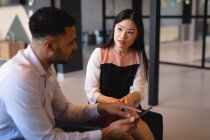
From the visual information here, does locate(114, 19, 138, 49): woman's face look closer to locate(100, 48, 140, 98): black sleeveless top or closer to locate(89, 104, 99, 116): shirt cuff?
locate(100, 48, 140, 98): black sleeveless top

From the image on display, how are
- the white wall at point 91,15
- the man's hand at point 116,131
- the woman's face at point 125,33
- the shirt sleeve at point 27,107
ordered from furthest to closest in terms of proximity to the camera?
Answer: 1. the white wall at point 91,15
2. the woman's face at point 125,33
3. the man's hand at point 116,131
4. the shirt sleeve at point 27,107

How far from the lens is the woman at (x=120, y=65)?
6.54 feet

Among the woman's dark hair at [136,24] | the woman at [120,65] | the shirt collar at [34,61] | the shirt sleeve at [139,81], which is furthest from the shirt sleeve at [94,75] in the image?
the shirt collar at [34,61]

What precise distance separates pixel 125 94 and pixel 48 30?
1.01m

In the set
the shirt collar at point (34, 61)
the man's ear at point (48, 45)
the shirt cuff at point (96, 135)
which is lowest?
the shirt cuff at point (96, 135)

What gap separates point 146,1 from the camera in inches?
248

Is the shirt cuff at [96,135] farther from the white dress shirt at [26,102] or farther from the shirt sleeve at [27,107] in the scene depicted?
the shirt sleeve at [27,107]

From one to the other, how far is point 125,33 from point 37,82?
886 mm

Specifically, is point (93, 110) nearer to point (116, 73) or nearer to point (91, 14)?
point (116, 73)

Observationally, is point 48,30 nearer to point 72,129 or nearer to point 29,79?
point 29,79

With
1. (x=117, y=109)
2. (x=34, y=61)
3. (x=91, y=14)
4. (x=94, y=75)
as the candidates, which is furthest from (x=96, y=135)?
(x=91, y=14)

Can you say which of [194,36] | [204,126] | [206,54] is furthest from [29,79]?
[194,36]

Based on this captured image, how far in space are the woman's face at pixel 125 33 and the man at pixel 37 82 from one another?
705mm

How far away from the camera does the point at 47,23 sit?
1223mm
